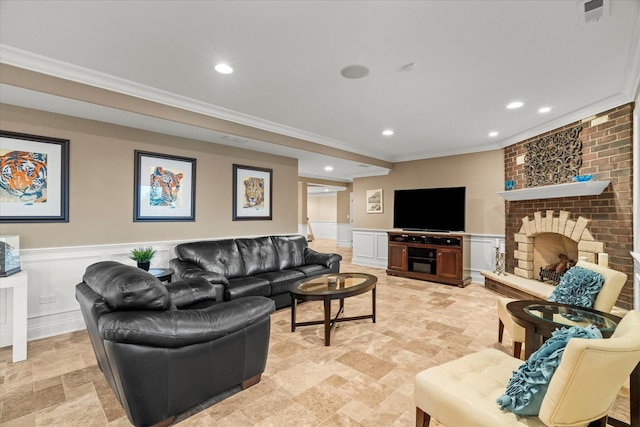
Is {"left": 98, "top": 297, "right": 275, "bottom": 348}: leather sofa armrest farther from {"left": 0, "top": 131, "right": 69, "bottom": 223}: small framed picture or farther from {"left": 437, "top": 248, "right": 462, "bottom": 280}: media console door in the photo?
{"left": 437, "top": 248, "right": 462, "bottom": 280}: media console door

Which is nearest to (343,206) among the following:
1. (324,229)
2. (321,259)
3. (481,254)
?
(324,229)

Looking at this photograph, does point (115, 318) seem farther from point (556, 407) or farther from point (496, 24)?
point (496, 24)

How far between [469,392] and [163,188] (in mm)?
4035

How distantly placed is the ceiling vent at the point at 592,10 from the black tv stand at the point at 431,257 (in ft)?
12.9

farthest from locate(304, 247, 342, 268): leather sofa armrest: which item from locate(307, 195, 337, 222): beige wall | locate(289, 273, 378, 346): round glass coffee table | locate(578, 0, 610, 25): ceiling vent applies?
locate(307, 195, 337, 222): beige wall

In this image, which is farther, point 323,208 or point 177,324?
point 323,208

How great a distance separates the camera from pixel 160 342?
1677mm

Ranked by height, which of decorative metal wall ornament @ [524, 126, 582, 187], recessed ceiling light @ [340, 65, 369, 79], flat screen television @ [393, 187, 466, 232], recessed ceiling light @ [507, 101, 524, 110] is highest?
recessed ceiling light @ [507, 101, 524, 110]

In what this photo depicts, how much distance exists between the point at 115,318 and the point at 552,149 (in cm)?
542

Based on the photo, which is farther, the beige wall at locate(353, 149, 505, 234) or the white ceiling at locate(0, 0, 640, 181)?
the beige wall at locate(353, 149, 505, 234)

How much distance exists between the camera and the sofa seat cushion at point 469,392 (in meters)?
1.26

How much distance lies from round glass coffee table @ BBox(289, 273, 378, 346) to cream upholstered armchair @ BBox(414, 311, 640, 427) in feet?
4.71

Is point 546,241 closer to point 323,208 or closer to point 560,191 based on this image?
point 560,191

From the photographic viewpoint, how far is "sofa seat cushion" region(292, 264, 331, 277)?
429 cm
